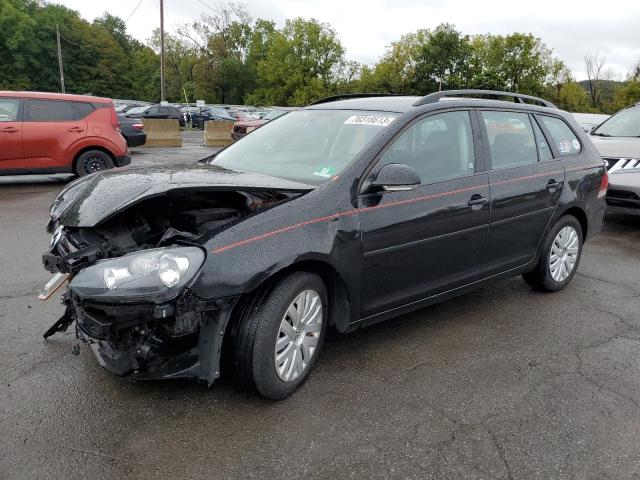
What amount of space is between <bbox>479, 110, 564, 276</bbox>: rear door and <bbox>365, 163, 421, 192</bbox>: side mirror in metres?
1.13

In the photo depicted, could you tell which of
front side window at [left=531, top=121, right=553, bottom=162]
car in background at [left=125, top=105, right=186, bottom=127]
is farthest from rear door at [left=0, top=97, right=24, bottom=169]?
car in background at [left=125, top=105, right=186, bottom=127]

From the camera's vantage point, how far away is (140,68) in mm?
81875

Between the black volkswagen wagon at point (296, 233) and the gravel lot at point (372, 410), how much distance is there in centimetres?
28

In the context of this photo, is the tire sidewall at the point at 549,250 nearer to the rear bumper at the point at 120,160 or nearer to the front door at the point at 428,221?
the front door at the point at 428,221

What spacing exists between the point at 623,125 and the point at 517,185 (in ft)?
18.7

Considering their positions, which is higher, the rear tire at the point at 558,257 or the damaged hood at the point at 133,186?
the damaged hood at the point at 133,186

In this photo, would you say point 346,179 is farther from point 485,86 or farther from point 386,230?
point 485,86

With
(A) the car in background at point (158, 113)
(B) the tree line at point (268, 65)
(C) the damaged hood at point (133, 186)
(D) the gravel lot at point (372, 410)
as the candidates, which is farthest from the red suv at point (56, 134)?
(B) the tree line at point (268, 65)

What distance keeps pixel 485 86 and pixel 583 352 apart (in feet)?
200

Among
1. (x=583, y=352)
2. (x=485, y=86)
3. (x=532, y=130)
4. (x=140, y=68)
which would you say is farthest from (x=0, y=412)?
(x=140, y=68)

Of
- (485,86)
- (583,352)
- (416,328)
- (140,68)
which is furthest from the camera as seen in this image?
(140,68)

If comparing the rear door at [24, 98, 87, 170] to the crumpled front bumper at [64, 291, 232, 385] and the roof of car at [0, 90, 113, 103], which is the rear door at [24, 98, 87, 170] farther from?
the crumpled front bumper at [64, 291, 232, 385]

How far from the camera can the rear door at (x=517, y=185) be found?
4.13 metres

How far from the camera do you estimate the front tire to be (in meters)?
2.80
